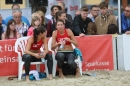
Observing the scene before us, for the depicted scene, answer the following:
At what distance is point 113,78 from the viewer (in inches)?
428

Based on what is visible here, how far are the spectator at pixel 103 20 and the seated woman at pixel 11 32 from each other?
6.98 feet

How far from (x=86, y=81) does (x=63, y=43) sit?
1.22 m

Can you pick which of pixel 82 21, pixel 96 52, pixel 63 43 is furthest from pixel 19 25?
pixel 96 52

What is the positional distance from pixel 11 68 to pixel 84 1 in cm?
532

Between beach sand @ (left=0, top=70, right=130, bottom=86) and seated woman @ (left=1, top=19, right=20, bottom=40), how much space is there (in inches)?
41.7

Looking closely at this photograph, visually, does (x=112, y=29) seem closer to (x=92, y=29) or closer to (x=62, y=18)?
(x=92, y=29)

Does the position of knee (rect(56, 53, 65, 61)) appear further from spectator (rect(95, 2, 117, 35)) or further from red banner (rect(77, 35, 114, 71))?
spectator (rect(95, 2, 117, 35))

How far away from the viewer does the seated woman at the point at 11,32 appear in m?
11.6

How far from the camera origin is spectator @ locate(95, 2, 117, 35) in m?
12.3

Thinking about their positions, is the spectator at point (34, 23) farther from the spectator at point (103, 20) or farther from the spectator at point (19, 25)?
the spectator at point (103, 20)

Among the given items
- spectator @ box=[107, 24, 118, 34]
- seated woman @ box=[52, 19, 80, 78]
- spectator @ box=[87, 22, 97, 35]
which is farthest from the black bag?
spectator @ box=[107, 24, 118, 34]

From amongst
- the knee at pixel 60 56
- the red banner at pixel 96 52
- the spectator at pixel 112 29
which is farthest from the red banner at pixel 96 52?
the knee at pixel 60 56

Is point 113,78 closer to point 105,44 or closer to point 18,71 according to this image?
point 105,44

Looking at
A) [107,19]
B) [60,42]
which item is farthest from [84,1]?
[60,42]
